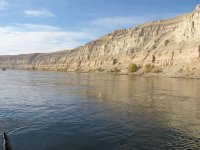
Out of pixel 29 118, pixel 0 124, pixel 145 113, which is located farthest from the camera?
pixel 145 113

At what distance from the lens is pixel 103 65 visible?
148m

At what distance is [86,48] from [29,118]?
173 meters

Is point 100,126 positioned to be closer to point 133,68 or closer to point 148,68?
point 148,68

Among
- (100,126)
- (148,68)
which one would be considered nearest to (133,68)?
(148,68)

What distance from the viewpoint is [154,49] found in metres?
118

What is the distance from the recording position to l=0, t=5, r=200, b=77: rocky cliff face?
89569 mm

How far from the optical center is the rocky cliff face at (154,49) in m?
89.6

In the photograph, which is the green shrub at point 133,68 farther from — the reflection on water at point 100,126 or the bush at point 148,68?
the reflection on water at point 100,126

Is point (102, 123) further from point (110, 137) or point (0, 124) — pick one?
point (0, 124)

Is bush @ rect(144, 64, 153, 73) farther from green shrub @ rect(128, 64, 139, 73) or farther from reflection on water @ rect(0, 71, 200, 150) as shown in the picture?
reflection on water @ rect(0, 71, 200, 150)

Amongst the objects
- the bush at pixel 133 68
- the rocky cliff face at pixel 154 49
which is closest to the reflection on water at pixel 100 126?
the rocky cliff face at pixel 154 49

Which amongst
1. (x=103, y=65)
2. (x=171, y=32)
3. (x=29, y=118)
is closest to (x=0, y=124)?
(x=29, y=118)

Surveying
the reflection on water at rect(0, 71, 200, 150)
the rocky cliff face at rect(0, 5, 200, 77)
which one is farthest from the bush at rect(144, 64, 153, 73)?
the reflection on water at rect(0, 71, 200, 150)

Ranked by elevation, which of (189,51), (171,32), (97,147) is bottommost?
(97,147)
